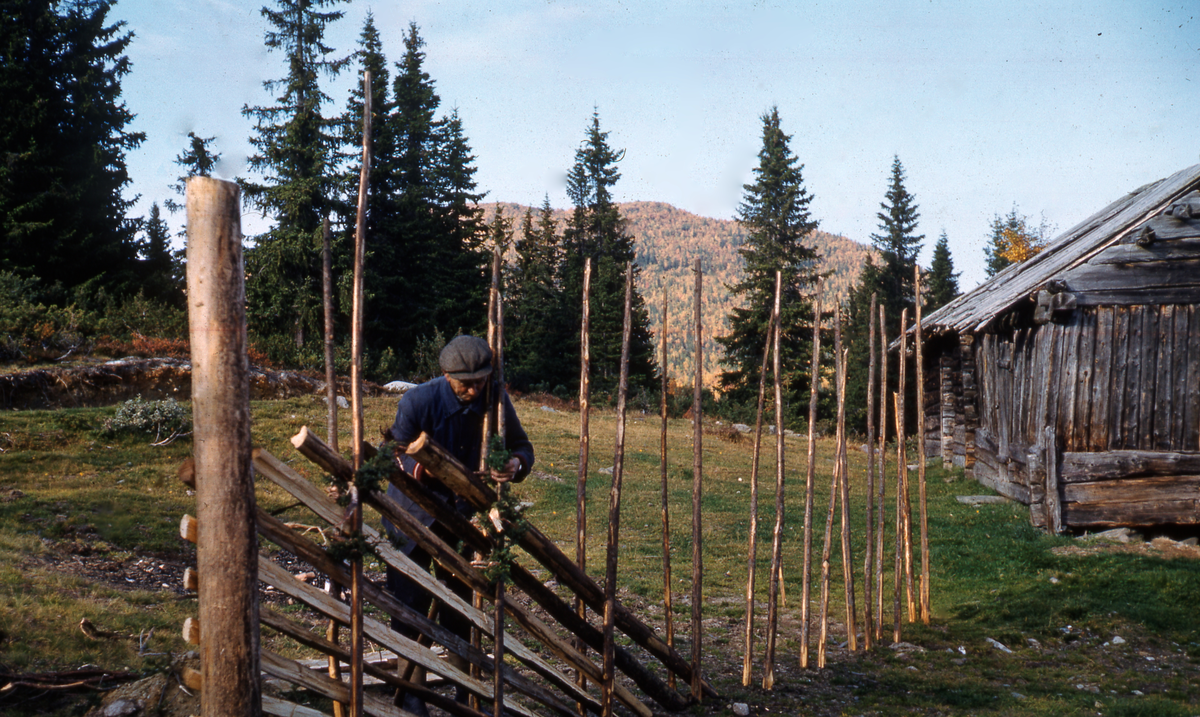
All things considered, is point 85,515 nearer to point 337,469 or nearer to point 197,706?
point 197,706

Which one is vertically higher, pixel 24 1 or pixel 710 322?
pixel 24 1

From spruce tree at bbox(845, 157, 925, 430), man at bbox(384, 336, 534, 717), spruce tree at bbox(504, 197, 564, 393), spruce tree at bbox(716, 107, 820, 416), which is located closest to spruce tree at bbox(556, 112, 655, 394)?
spruce tree at bbox(504, 197, 564, 393)

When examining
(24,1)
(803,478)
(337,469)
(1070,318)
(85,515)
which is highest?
(24,1)

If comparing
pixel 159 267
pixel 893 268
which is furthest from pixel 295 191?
pixel 893 268

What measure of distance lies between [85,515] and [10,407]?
618 cm

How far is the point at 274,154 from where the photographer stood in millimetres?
21172

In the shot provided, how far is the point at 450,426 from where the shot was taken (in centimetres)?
388

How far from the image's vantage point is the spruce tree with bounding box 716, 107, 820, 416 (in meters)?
30.5

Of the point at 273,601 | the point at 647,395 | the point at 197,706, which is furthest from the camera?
the point at 647,395

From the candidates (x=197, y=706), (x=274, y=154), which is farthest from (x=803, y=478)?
(x=274, y=154)

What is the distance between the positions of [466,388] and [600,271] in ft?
77.0

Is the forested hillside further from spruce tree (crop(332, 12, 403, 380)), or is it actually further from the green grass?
the green grass

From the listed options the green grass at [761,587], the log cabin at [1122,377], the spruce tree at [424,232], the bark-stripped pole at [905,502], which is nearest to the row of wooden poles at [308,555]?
the green grass at [761,587]

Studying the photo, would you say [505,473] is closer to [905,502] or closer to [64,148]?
[905,502]
